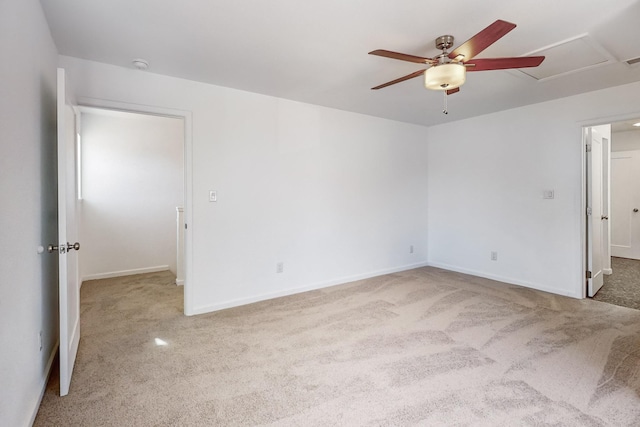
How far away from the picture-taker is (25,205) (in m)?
1.70

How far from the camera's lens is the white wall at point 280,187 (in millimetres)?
3213

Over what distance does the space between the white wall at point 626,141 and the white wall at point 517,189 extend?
3.42m

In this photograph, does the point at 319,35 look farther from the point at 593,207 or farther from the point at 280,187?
the point at 593,207

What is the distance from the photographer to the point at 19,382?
60.1 inches

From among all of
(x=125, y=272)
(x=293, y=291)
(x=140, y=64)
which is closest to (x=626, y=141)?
(x=293, y=291)

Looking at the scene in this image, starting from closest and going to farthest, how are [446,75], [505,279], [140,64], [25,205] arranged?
[25,205], [446,75], [140,64], [505,279]

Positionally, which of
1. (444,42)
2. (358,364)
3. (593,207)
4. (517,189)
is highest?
(444,42)

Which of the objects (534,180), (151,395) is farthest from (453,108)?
(151,395)

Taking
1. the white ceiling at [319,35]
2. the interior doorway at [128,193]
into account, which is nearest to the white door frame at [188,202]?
the white ceiling at [319,35]

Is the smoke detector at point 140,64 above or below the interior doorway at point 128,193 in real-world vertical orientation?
above

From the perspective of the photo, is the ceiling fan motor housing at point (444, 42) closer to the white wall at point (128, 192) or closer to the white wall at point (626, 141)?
the white wall at point (128, 192)

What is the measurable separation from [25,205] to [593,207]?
5.31 m

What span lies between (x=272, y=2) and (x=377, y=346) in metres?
2.52

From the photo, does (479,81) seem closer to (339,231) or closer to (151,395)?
(339,231)
